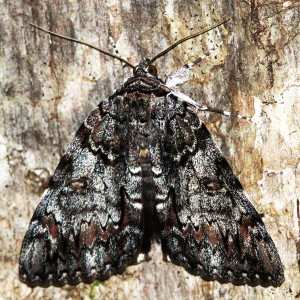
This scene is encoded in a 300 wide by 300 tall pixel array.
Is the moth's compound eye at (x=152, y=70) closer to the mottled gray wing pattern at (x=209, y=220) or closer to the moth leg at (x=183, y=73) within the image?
the moth leg at (x=183, y=73)

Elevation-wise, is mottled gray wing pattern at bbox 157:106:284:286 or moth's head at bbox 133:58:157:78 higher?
moth's head at bbox 133:58:157:78

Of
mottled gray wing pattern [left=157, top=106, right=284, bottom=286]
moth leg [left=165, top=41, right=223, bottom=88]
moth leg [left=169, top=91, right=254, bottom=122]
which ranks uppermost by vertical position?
moth leg [left=165, top=41, right=223, bottom=88]

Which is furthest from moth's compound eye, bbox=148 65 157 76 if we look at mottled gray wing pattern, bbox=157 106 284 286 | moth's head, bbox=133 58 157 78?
mottled gray wing pattern, bbox=157 106 284 286

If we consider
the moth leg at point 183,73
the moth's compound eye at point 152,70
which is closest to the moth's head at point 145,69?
the moth's compound eye at point 152,70

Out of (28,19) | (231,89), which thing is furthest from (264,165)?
(28,19)

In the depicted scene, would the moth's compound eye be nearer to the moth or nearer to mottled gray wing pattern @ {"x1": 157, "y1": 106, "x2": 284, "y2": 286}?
the moth

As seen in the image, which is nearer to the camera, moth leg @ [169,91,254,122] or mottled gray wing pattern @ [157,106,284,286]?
mottled gray wing pattern @ [157,106,284,286]

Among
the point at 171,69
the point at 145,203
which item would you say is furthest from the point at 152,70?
the point at 145,203
